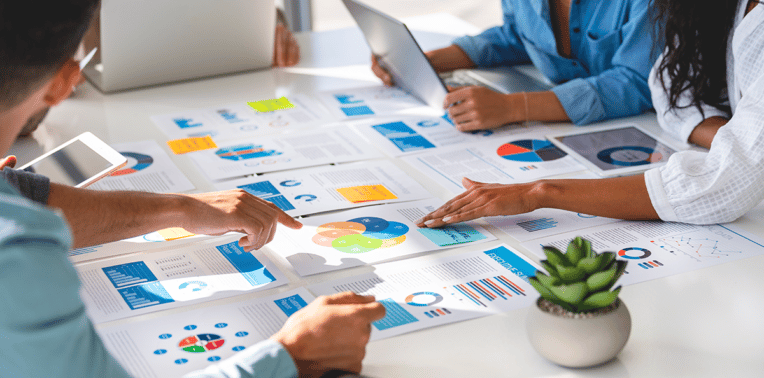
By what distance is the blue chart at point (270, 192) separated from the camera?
4.86 ft

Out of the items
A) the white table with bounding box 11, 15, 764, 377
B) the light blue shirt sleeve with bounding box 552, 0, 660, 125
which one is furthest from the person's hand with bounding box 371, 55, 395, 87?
the white table with bounding box 11, 15, 764, 377

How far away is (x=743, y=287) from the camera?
1.18 meters

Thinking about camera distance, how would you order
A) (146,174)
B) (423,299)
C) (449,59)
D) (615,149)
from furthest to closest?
(449,59) → (615,149) → (146,174) → (423,299)

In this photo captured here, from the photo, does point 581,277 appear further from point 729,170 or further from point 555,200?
point 729,170

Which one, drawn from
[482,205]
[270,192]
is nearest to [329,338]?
[482,205]

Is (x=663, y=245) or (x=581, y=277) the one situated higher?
(x=581, y=277)

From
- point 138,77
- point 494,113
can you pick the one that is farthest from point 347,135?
point 138,77

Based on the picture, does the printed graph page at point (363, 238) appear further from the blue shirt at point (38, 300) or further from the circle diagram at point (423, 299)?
the blue shirt at point (38, 300)

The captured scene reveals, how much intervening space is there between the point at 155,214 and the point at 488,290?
0.55 m

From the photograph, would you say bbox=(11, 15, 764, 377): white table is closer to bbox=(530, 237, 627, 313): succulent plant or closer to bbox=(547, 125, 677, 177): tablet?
bbox=(530, 237, 627, 313): succulent plant

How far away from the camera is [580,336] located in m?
0.92

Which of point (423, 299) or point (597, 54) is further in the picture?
point (597, 54)

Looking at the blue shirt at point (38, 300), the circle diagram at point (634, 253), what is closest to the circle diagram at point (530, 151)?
the circle diagram at point (634, 253)

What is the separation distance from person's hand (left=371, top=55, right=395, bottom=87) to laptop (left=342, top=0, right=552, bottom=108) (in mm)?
11
